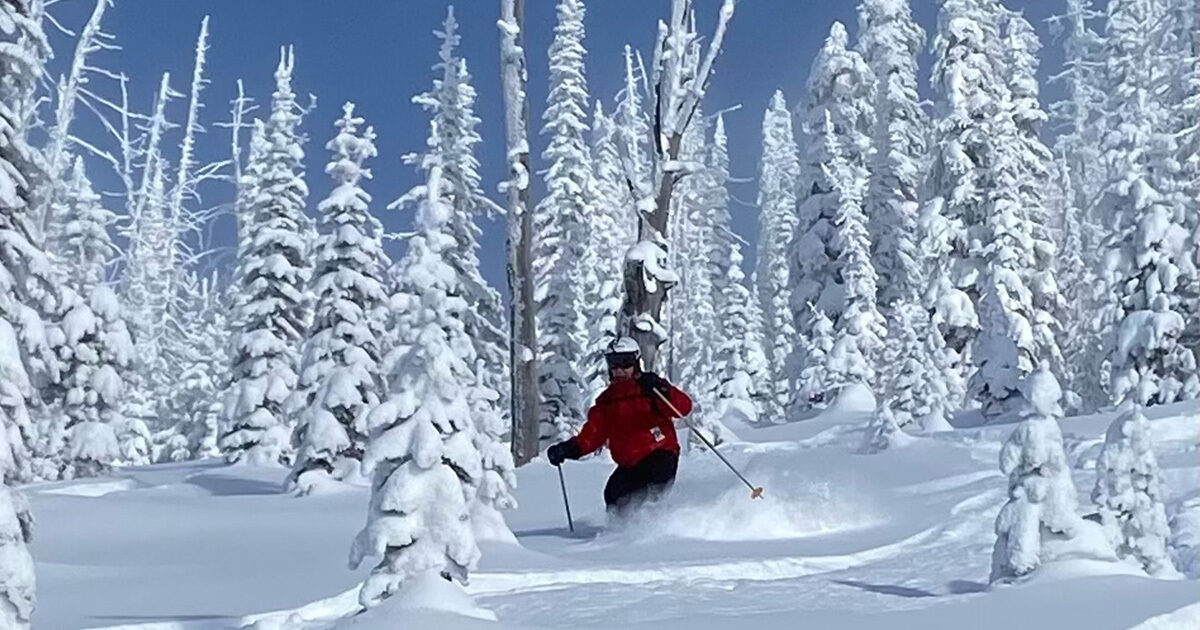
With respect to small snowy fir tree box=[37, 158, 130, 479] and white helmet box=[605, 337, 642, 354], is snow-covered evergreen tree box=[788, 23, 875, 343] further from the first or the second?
white helmet box=[605, 337, 642, 354]

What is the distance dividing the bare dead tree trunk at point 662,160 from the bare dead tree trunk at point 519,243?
281cm

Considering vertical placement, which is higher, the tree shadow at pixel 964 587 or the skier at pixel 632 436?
the skier at pixel 632 436

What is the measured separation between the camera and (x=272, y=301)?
28.9 metres

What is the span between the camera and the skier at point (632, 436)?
11.3m

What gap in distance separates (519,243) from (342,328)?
4179 mm

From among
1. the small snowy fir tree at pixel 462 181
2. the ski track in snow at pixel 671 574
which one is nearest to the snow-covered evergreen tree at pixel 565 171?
the small snowy fir tree at pixel 462 181

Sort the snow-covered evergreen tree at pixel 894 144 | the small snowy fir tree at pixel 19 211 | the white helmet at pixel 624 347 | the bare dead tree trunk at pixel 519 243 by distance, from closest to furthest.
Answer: the white helmet at pixel 624 347
the small snowy fir tree at pixel 19 211
the bare dead tree trunk at pixel 519 243
the snow-covered evergreen tree at pixel 894 144

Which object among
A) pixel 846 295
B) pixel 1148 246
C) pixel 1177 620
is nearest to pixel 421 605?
pixel 1177 620

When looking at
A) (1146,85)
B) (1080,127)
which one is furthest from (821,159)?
(1080,127)

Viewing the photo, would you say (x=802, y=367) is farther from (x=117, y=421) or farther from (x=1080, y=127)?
Result: (x=1080, y=127)

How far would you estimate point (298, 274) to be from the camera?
2916cm

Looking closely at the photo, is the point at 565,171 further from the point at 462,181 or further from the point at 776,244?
the point at 776,244

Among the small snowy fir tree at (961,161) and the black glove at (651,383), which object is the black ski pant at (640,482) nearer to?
the black glove at (651,383)

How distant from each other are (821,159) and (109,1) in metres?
23.4
